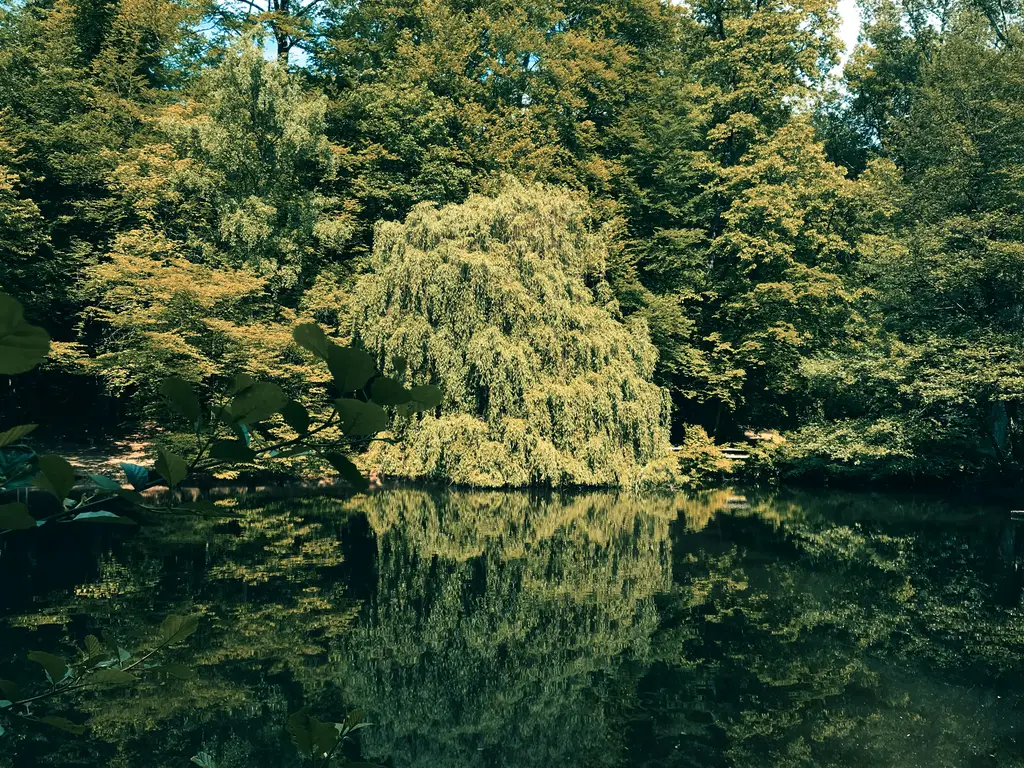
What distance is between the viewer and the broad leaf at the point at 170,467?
2.63 ft

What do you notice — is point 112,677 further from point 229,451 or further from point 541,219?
point 541,219

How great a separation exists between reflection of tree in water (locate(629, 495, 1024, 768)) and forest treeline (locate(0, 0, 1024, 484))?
19.1 ft

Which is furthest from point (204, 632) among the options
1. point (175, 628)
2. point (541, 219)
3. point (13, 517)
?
point (541, 219)

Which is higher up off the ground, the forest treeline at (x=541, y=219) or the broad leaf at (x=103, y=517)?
the forest treeline at (x=541, y=219)

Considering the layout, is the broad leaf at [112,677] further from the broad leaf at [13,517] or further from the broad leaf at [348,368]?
the broad leaf at [348,368]

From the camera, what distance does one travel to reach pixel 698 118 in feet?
78.4

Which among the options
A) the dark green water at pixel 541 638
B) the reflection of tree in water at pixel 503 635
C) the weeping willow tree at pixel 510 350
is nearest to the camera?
the dark green water at pixel 541 638

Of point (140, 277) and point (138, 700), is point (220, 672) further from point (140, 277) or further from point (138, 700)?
point (140, 277)

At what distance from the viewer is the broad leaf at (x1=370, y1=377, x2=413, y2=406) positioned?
31.9 inches

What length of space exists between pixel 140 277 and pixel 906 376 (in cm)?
1882

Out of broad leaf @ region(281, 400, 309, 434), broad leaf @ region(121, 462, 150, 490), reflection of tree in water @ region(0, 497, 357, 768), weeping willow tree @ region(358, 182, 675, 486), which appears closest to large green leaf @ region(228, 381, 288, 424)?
broad leaf @ region(281, 400, 309, 434)

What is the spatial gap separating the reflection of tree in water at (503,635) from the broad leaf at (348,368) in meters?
6.97

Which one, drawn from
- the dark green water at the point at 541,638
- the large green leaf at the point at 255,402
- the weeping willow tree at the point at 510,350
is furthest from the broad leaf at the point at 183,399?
the weeping willow tree at the point at 510,350

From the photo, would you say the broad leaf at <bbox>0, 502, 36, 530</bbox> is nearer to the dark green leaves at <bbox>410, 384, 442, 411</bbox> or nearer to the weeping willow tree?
the dark green leaves at <bbox>410, 384, 442, 411</bbox>
